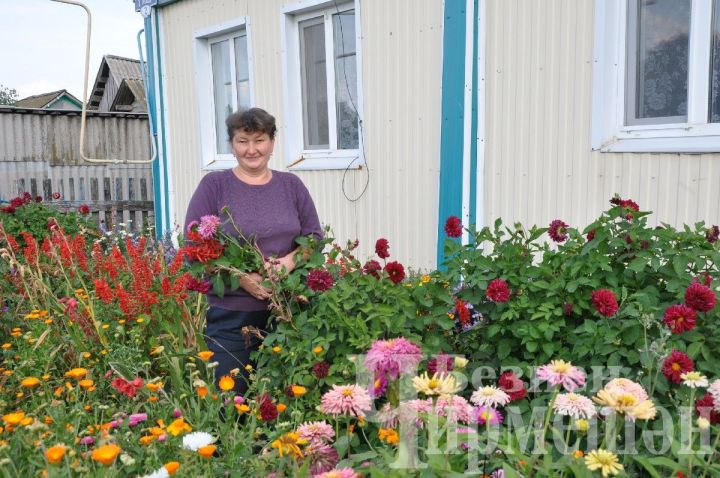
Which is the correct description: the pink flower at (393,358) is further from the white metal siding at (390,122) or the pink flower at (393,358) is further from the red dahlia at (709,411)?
the white metal siding at (390,122)

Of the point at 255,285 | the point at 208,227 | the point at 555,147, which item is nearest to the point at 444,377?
the point at 255,285

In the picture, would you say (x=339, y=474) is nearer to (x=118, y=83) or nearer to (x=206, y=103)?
(x=206, y=103)

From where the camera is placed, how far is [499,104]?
4.44 m

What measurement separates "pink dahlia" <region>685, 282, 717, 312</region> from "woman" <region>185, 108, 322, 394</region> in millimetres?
1355

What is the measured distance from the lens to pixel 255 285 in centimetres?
242

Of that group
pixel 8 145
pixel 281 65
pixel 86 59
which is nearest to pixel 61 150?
pixel 8 145

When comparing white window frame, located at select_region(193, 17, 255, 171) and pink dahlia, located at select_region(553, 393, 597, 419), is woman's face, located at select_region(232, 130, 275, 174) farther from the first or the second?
white window frame, located at select_region(193, 17, 255, 171)

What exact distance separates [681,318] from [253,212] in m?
1.55

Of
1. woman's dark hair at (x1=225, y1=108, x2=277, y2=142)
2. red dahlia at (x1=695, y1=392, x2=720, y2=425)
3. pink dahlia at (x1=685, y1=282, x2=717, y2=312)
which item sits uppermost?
woman's dark hair at (x1=225, y1=108, x2=277, y2=142)

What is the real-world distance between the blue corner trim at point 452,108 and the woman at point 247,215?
2.13 meters

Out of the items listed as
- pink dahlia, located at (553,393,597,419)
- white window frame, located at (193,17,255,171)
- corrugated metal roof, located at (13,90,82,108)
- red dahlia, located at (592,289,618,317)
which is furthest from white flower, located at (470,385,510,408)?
corrugated metal roof, located at (13,90,82,108)

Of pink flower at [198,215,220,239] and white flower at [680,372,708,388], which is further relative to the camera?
pink flower at [198,215,220,239]

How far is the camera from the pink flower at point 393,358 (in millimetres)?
1668

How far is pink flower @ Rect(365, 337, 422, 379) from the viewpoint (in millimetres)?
1668
